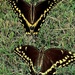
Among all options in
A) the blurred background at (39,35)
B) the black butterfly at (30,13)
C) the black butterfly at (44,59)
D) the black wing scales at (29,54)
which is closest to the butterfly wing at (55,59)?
the black butterfly at (44,59)

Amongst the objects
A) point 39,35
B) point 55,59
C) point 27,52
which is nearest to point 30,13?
point 39,35

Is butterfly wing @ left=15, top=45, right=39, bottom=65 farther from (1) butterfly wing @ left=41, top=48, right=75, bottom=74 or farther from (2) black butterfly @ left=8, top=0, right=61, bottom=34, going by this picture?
(2) black butterfly @ left=8, top=0, right=61, bottom=34

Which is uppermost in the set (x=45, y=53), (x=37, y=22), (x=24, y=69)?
(x=37, y=22)

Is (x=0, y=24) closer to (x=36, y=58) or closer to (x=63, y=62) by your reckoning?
(x=36, y=58)

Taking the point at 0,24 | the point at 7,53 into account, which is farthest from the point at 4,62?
the point at 0,24

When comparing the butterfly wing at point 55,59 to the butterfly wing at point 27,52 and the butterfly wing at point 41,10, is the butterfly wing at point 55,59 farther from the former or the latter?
the butterfly wing at point 41,10

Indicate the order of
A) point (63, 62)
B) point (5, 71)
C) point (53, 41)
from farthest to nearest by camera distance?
point (53, 41) → point (5, 71) → point (63, 62)

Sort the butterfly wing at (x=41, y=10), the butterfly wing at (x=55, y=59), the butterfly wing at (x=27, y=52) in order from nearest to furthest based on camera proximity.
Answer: the butterfly wing at (x=55, y=59), the butterfly wing at (x=27, y=52), the butterfly wing at (x=41, y=10)

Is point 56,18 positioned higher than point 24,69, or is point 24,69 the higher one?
point 56,18
